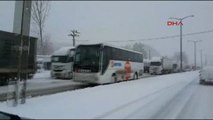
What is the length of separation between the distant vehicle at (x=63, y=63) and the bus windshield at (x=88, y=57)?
25.7 ft

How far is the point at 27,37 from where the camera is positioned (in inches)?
400

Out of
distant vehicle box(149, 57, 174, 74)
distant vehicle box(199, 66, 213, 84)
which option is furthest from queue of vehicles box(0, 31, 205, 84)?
distant vehicle box(149, 57, 174, 74)

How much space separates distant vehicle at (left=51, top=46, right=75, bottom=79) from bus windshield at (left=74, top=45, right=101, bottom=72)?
25.7 feet

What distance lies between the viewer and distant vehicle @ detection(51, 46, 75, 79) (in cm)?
2711

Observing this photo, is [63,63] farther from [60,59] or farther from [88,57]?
[88,57]

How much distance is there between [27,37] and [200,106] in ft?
20.9

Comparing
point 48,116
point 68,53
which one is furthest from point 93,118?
point 68,53

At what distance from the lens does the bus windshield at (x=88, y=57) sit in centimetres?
1845

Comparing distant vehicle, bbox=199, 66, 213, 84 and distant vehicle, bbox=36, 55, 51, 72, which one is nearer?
distant vehicle, bbox=199, 66, 213, 84

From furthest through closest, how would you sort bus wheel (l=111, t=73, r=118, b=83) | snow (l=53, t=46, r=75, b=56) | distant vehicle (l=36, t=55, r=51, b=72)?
distant vehicle (l=36, t=55, r=51, b=72) → snow (l=53, t=46, r=75, b=56) → bus wheel (l=111, t=73, r=118, b=83)

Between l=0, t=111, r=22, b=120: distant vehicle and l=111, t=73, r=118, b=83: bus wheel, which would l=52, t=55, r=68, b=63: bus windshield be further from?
l=0, t=111, r=22, b=120: distant vehicle

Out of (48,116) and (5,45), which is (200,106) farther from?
(5,45)

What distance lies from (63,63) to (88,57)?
896 centimetres

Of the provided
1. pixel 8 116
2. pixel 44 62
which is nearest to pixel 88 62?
pixel 8 116
